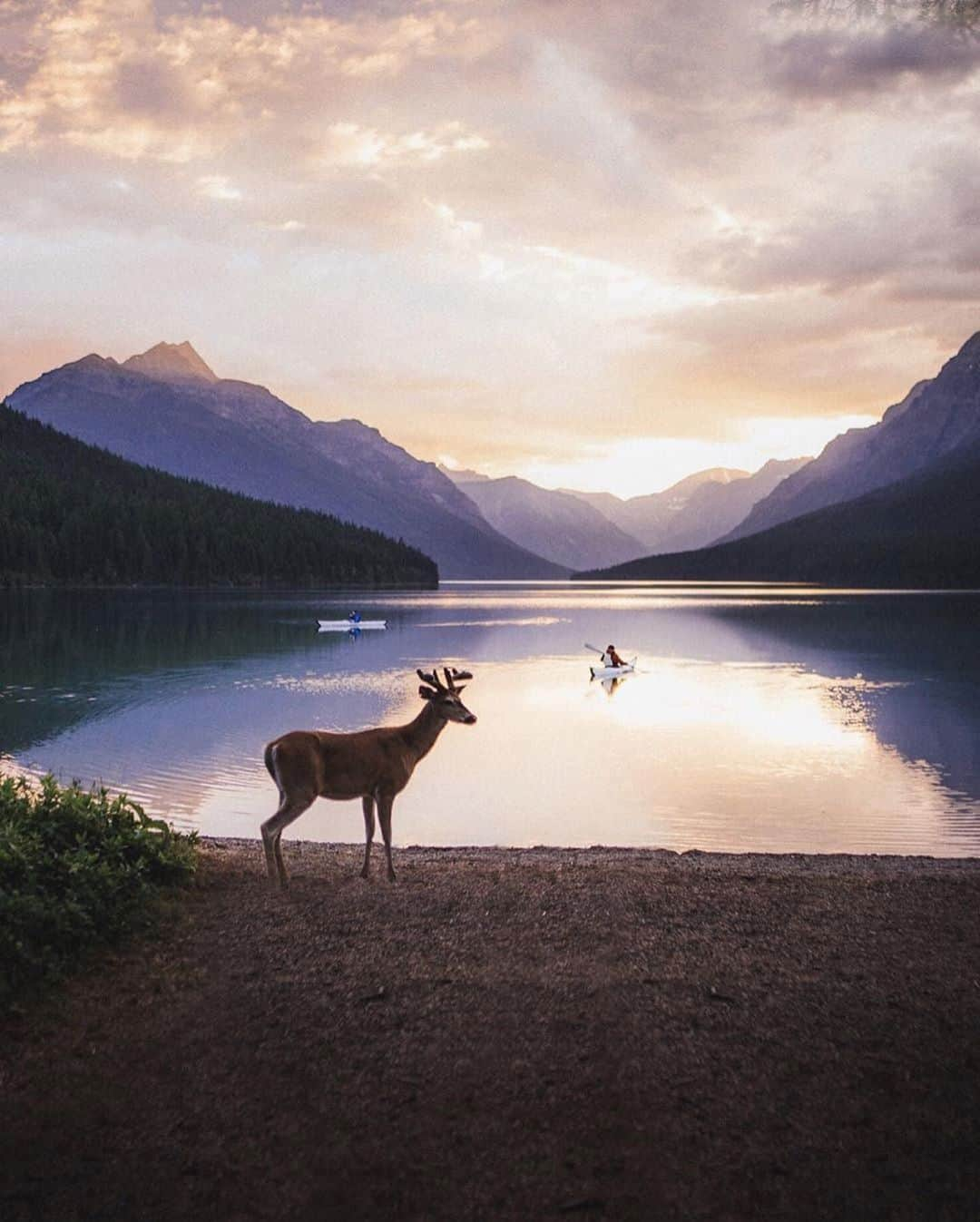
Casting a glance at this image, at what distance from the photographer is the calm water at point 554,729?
69.4ft

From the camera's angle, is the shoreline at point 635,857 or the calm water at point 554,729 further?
the calm water at point 554,729

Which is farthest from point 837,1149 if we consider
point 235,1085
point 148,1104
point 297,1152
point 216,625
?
point 216,625

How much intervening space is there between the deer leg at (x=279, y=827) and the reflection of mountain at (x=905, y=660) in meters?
18.9

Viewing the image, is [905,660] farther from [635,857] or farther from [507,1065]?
[507,1065]

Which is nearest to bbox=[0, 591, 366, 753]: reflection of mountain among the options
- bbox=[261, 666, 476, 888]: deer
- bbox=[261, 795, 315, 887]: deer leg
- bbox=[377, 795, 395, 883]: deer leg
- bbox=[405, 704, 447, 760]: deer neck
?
bbox=[261, 795, 315, 887]: deer leg

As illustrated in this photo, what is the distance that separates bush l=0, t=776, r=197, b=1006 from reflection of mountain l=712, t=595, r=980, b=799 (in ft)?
66.9

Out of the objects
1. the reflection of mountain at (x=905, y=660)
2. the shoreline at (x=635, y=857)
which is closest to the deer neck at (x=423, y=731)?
the shoreline at (x=635, y=857)

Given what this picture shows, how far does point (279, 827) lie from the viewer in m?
11.1

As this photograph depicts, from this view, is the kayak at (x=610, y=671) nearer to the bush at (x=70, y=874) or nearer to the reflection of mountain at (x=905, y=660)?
the reflection of mountain at (x=905, y=660)

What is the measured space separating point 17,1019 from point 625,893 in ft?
20.4

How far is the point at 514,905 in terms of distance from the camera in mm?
10516

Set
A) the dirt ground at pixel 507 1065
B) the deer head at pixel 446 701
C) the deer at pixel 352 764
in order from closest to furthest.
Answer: the dirt ground at pixel 507 1065, the deer at pixel 352 764, the deer head at pixel 446 701

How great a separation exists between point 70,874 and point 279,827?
2.48 meters

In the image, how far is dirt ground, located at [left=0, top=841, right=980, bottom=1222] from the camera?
5.72 metres
